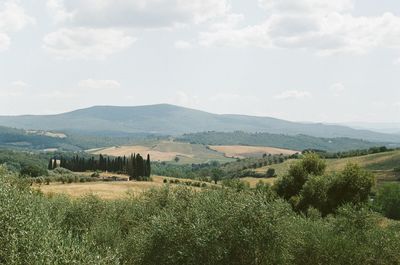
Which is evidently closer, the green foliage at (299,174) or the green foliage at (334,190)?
the green foliage at (334,190)

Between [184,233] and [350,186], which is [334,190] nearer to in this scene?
[350,186]

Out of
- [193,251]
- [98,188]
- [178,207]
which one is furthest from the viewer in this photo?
[98,188]

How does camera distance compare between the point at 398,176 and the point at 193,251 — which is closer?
the point at 193,251

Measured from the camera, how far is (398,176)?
192500mm

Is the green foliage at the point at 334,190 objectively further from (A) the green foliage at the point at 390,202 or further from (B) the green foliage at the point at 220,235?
(A) the green foliage at the point at 390,202

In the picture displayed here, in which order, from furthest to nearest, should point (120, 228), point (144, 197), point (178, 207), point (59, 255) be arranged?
point (144, 197)
point (120, 228)
point (178, 207)
point (59, 255)

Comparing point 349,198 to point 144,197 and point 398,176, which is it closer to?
point 144,197

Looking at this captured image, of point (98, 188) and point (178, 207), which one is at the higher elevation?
point (178, 207)

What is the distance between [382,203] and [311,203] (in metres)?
41.3

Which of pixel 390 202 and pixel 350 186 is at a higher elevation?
pixel 350 186

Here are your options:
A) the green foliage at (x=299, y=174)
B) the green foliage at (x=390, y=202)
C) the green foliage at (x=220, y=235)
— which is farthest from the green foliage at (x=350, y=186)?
the green foliage at (x=390, y=202)

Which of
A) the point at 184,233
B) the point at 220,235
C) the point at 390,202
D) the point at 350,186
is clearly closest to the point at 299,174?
the point at 350,186

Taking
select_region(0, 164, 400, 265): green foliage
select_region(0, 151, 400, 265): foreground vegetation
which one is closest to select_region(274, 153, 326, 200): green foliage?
select_region(0, 151, 400, 265): foreground vegetation

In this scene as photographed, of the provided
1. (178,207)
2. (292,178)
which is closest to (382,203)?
(292,178)
